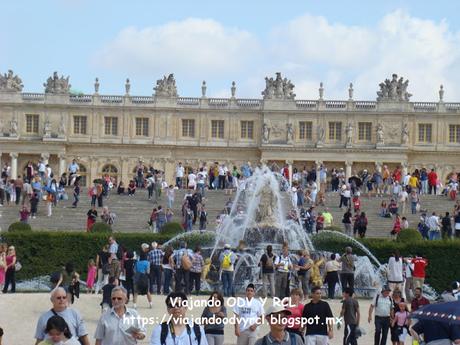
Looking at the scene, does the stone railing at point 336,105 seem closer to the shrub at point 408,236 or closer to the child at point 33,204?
the child at point 33,204

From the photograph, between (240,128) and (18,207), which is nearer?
(18,207)

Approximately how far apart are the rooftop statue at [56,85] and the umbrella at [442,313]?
5414cm

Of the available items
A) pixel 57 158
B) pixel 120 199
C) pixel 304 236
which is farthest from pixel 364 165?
pixel 304 236

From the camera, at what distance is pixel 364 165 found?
6375 centimetres

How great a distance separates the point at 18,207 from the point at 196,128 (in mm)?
24951

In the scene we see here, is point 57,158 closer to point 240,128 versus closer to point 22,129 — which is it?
point 22,129

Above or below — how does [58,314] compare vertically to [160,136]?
below

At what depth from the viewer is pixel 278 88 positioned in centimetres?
6481

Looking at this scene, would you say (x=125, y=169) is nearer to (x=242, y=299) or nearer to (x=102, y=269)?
(x=102, y=269)

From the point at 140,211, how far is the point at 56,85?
2537cm

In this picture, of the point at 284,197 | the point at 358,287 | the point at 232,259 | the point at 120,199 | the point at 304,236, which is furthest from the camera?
the point at 120,199

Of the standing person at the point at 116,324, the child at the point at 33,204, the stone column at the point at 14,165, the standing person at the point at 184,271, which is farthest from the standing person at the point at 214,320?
the stone column at the point at 14,165

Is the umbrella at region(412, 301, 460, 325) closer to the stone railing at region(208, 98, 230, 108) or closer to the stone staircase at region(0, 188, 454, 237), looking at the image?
A: the stone staircase at region(0, 188, 454, 237)

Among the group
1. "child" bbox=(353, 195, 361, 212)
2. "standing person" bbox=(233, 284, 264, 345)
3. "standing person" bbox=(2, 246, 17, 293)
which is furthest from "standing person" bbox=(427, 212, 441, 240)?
"standing person" bbox=(233, 284, 264, 345)
